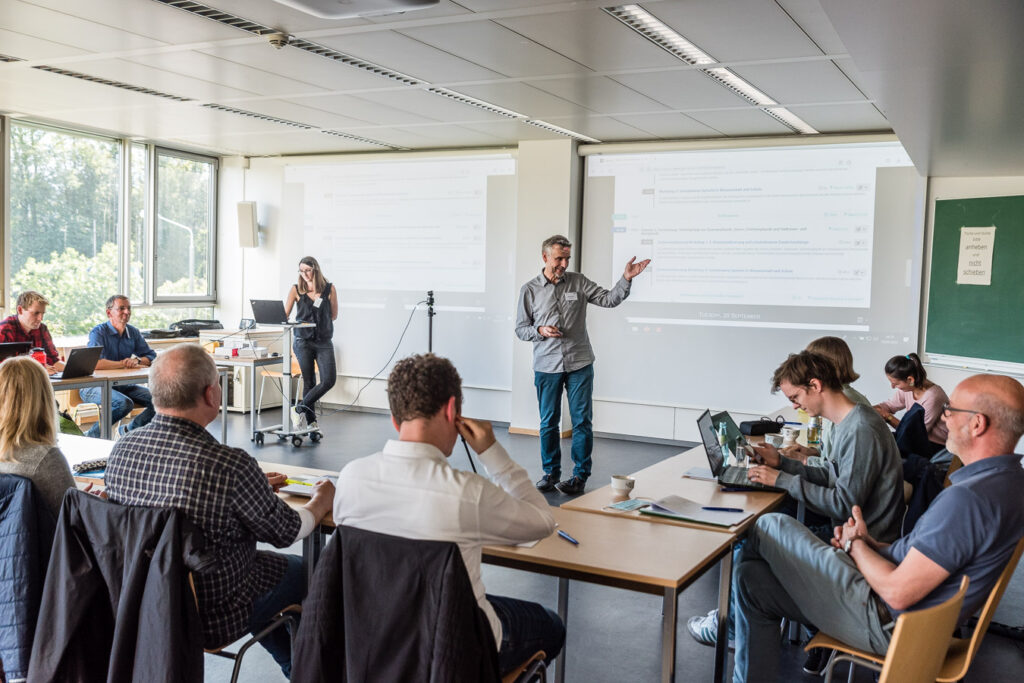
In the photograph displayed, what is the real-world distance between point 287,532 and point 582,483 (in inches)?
147

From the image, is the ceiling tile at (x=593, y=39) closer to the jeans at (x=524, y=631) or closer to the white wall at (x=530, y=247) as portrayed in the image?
the white wall at (x=530, y=247)

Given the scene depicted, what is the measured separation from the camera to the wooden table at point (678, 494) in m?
2.70

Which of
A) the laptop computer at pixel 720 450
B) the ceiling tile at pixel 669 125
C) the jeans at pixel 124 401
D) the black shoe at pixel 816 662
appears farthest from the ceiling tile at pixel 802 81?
the jeans at pixel 124 401

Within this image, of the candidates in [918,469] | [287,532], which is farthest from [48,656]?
[918,469]

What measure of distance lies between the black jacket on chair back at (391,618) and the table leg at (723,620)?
816 mm

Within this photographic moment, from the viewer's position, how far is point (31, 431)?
2.57 metres

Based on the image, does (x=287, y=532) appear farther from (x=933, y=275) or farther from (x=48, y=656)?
(x=933, y=275)

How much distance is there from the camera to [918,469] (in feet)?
11.4

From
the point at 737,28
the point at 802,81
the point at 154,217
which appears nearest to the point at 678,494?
the point at 737,28

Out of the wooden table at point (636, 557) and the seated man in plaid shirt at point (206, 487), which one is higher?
the seated man in plaid shirt at point (206, 487)

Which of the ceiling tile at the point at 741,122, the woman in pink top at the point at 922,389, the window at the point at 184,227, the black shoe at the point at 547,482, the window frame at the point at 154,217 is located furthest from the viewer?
the window at the point at 184,227

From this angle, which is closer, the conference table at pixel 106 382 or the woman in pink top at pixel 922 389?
the woman in pink top at pixel 922 389

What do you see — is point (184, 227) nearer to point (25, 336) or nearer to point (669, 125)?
point (25, 336)

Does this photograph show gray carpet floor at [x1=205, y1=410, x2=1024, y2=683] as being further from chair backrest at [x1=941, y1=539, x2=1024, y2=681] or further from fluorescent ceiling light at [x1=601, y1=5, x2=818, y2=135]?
fluorescent ceiling light at [x1=601, y1=5, x2=818, y2=135]
